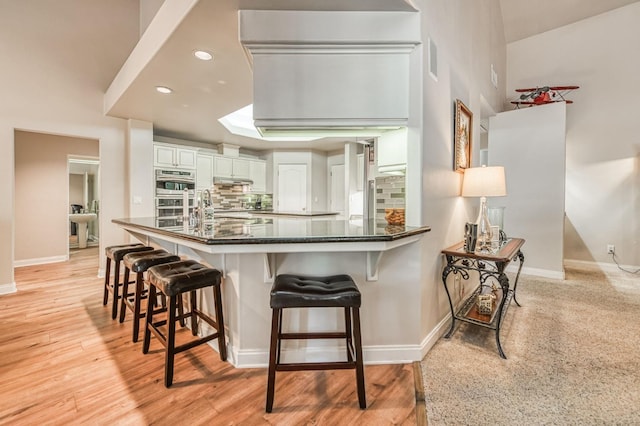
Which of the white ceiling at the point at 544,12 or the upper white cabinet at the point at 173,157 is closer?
the white ceiling at the point at 544,12

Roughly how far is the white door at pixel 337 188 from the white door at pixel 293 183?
726 millimetres

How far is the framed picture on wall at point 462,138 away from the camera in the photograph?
255cm

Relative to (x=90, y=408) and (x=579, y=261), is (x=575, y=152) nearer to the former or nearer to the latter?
(x=579, y=261)

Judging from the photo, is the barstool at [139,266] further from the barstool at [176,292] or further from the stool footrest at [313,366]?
the stool footrest at [313,366]

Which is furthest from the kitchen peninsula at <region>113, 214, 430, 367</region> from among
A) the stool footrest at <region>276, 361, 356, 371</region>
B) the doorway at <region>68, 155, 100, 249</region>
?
the doorway at <region>68, 155, 100, 249</region>

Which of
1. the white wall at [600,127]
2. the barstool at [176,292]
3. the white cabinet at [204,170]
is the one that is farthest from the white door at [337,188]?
the barstool at [176,292]

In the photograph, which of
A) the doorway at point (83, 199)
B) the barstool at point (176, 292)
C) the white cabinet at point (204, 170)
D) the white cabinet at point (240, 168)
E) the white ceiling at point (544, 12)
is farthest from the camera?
the doorway at point (83, 199)

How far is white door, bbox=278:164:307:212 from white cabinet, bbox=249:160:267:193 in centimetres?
36

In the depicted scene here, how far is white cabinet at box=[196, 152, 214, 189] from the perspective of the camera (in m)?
5.33

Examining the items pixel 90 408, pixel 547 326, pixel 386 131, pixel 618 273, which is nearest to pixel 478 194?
pixel 386 131

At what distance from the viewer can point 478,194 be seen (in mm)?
2521

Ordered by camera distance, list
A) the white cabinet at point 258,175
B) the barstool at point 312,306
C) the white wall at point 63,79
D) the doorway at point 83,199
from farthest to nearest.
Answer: the white cabinet at point 258,175 < the doorway at point 83,199 < the white wall at point 63,79 < the barstool at point 312,306

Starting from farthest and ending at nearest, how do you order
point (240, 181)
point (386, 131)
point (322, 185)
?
1. point (322, 185)
2. point (240, 181)
3. point (386, 131)

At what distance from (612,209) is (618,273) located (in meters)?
0.96
